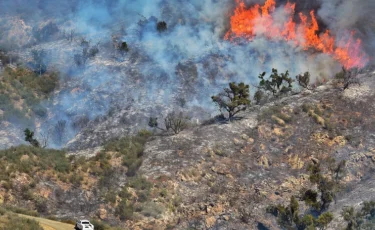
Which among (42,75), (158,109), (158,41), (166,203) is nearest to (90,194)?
(166,203)

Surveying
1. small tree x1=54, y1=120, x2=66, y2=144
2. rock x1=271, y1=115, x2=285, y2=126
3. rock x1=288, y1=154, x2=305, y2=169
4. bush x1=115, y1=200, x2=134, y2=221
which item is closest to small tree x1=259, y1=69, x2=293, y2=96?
rock x1=271, y1=115, x2=285, y2=126

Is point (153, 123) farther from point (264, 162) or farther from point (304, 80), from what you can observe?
point (304, 80)

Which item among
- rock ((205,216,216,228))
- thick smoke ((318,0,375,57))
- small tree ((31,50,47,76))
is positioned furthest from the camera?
thick smoke ((318,0,375,57))

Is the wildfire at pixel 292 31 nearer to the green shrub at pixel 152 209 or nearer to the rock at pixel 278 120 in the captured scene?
the rock at pixel 278 120

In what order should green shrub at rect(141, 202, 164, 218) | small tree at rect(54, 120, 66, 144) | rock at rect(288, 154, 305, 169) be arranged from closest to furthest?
1. green shrub at rect(141, 202, 164, 218)
2. rock at rect(288, 154, 305, 169)
3. small tree at rect(54, 120, 66, 144)

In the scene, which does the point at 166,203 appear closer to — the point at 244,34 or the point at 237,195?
the point at 237,195

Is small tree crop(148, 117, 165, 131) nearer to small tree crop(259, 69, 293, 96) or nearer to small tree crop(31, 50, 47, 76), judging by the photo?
small tree crop(259, 69, 293, 96)

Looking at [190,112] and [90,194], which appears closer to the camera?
[90,194]
